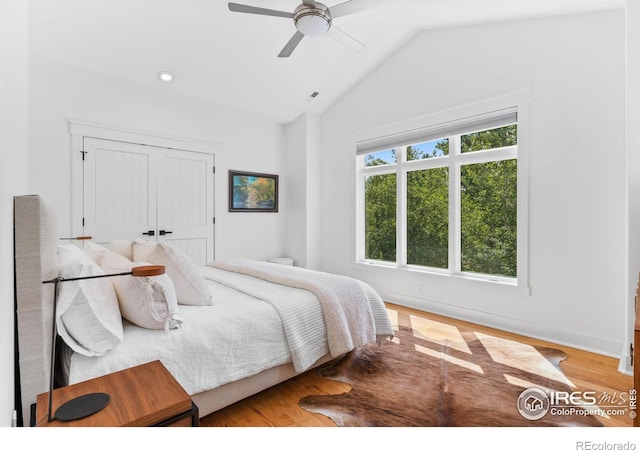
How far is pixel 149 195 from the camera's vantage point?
3.86 m

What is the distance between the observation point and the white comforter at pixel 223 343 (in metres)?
1.33

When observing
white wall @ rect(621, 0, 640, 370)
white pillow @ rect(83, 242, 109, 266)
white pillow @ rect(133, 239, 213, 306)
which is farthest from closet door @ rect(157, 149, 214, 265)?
white wall @ rect(621, 0, 640, 370)

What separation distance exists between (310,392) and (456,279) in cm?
216

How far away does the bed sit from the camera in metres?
1.04

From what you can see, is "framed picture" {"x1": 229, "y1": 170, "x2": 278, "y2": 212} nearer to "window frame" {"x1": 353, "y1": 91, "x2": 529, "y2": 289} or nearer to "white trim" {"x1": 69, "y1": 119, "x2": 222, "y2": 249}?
"white trim" {"x1": 69, "y1": 119, "x2": 222, "y2": 249}

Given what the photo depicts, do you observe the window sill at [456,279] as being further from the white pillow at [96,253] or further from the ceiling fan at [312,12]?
the white pillow at [96,253]

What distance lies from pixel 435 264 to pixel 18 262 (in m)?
3.59

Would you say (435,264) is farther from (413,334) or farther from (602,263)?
(602,263)

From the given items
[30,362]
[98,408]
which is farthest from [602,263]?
[30,362]

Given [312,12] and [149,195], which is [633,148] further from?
[149,195]

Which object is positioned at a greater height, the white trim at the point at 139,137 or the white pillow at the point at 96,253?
the white trim at the point at 139,137

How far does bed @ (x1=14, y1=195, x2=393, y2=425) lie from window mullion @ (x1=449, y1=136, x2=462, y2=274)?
157 cm

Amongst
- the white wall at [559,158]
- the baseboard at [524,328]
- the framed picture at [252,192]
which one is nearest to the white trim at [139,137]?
the framed picture at [252,192]

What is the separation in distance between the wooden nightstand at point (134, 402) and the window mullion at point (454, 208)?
3188mm
